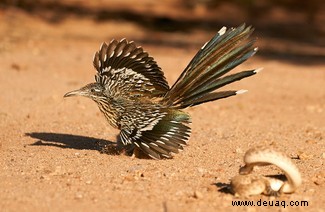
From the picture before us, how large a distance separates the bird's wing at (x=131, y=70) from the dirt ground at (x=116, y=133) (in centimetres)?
64

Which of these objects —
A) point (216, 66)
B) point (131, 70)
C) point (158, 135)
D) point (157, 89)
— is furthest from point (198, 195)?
point (131, 70)

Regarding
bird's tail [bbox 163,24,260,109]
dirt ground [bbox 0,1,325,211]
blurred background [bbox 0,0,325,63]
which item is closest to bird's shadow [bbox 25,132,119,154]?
dirt ground [bbox 0,1,325,211]

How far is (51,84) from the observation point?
35.4 feet

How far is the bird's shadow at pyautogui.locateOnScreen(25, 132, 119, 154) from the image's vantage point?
6.59 m

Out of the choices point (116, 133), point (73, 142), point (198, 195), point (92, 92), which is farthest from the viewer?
point (116, 133)

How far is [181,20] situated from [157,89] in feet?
44.0

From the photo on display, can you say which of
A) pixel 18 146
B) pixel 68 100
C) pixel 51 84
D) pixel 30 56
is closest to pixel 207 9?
pixel 30 56

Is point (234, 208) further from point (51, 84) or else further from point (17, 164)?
point (51, 84)

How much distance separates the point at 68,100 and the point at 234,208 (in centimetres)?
498

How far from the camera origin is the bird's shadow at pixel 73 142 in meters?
6.59

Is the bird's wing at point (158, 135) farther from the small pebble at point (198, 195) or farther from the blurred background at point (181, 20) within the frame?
the blurred background at point (181, 20)

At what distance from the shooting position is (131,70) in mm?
6363

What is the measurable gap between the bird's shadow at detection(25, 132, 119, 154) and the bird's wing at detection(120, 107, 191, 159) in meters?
0.44

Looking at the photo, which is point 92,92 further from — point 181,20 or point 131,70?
point 181,20
